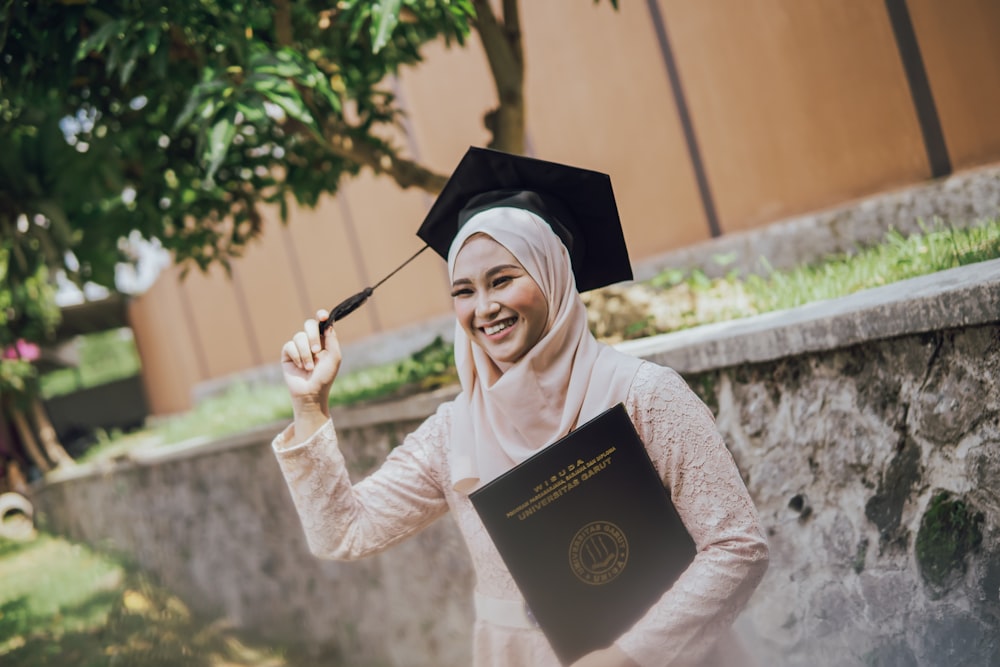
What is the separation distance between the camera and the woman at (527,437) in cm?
159

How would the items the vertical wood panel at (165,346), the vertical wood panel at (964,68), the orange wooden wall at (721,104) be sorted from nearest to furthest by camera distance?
the vertical wood panel at (964,68)
the orange wooden wall at (721,104)
the vertical wood panel at (165,346)

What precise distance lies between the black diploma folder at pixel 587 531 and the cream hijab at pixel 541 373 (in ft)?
0.38

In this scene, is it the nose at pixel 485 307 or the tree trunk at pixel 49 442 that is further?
the tree trunk at pixel 49 442

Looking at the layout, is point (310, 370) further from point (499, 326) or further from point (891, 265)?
point (891, 265)

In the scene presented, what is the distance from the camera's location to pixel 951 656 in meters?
2.55

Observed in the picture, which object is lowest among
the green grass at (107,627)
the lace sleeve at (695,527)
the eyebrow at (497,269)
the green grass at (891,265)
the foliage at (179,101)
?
the green grass at (107,627)

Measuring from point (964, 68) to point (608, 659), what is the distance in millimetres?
4106

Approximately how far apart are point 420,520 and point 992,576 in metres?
1.68

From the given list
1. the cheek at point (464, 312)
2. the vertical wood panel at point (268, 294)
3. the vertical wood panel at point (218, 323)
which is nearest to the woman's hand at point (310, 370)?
the cheek at point (464, 312)

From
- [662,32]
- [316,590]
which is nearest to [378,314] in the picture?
[316,590]

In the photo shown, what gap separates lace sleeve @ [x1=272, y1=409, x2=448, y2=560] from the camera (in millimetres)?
1818

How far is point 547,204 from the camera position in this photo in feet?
5.99

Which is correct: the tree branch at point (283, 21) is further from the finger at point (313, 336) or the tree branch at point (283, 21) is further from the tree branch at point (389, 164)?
the finger at point (313, 336)

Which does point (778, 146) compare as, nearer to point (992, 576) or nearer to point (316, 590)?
point (992, 576)
